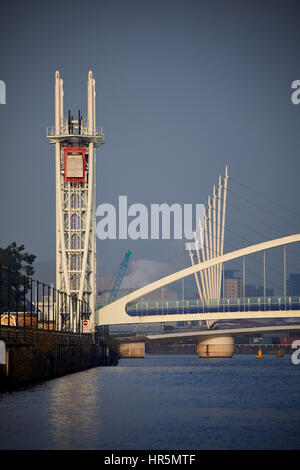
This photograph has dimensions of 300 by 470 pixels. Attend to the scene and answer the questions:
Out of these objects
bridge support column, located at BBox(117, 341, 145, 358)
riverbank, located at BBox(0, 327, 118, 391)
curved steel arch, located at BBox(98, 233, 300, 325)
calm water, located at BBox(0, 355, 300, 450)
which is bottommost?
bridge support column, located at BBox(117, 341, 145, 358)

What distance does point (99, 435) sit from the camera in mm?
36875

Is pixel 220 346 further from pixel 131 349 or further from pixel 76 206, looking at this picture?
pixel 76 206

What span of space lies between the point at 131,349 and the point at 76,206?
2669 inches

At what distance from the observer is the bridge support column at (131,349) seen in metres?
184

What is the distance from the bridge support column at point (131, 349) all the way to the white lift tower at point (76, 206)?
58.7 m

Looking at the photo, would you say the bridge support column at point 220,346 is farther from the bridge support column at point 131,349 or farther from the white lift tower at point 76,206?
the white lift tower at point 76,206

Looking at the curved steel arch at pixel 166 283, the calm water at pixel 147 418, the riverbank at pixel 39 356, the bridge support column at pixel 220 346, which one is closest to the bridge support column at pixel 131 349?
the bridge support column at pixel 220 346

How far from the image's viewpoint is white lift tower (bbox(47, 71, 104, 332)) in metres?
121

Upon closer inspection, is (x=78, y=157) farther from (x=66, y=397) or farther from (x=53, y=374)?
(x=66, y=397)

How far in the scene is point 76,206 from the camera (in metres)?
123

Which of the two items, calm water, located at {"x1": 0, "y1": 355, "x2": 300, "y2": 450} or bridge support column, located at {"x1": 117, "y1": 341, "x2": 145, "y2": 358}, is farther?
bridge support column, located at {"x1": 117, "y1": 341, "x2": 145, "y2": 358}

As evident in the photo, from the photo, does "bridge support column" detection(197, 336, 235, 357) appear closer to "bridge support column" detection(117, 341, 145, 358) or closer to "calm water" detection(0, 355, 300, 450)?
"bridge support column" detection(117, 341, 145, 358)

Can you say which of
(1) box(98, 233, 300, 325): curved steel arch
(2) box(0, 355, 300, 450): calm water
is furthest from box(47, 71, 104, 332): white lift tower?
(2) box(0, 355, 300, 450): calm water

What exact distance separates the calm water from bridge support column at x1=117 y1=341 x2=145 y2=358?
11590cm
